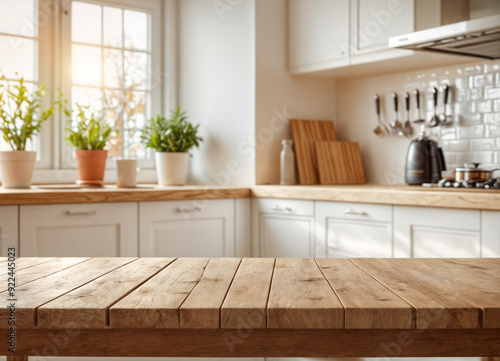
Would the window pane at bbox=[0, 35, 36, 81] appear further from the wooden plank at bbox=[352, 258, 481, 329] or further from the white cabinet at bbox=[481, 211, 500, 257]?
the wooden plank at bbox=[352, 258, 481, 329]

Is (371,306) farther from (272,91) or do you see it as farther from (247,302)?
(272,91)

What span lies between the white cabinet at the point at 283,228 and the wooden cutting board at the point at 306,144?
1.20ft

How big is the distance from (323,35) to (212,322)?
280 centimetres

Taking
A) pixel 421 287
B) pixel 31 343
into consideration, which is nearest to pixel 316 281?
pixel 421 287

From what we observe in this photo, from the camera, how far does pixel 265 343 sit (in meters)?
1.03

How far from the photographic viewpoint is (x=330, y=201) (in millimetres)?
3074

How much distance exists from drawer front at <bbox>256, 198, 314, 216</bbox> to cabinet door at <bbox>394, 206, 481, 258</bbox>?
1.79 feet

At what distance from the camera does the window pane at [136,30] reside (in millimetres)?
3984

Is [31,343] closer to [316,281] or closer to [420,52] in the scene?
[316,281]

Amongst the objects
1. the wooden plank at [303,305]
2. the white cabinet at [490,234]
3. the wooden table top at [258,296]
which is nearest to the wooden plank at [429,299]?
the wooden table top at [258,296]

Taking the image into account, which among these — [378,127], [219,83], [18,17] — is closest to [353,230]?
[378,127]

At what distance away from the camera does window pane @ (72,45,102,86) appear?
12.4 ft

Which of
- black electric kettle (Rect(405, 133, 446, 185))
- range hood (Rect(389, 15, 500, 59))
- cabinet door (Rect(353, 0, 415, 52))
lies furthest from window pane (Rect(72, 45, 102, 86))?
black electric kettle (Rect(405, 133, 446, 185))

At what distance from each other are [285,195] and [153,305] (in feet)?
7.49
